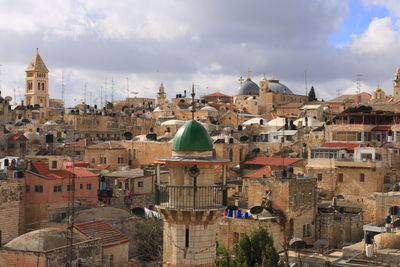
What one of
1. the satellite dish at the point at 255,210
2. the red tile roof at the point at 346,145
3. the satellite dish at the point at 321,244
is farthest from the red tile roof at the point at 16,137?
the satellite dish at the point at 321,244

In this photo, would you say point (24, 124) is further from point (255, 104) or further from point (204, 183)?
point (204, 183)

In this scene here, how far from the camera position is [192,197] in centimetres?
1188

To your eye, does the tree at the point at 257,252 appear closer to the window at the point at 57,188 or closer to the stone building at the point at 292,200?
the stone building at the point at 292,200

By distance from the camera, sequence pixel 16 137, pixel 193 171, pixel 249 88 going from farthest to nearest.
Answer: pixel 249 88 → pixel 16 137 → pixel 193 171

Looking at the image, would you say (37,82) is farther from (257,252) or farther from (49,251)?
(257,252)

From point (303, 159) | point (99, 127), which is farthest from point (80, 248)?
point (99, 127)

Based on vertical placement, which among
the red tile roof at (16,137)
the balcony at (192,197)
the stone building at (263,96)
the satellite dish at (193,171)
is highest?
the stone building at (263,96)

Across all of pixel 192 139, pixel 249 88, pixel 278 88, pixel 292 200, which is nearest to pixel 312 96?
pixel 278 88

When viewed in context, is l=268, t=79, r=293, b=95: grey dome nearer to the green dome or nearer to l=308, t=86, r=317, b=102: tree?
l=308, t=86, r=317, b=102: tree

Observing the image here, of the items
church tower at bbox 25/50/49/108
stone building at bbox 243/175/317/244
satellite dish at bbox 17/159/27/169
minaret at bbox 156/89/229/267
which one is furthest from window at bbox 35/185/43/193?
church tower at bbox 25/50/49/108

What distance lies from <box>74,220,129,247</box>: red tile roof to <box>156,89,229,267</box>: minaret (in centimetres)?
1112

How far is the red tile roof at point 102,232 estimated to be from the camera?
2267 cm

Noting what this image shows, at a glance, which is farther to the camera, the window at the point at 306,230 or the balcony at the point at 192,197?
the window at the point at 306,230

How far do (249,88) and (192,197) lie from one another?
65237 millimetres
